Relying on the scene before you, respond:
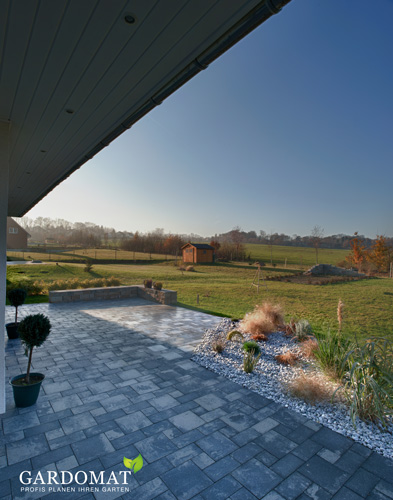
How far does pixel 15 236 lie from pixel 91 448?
32832 mm

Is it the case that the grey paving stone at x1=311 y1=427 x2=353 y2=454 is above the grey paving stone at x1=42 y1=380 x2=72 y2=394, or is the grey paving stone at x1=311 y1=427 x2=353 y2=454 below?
above

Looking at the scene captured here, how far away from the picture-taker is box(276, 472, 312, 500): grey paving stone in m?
1.94

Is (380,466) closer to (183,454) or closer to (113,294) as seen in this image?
(183,454)

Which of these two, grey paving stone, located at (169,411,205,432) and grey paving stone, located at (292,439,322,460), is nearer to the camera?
grey paving stone, located at (292,439,322,460)

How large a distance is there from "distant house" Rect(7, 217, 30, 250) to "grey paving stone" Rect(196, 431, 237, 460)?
1244 inches

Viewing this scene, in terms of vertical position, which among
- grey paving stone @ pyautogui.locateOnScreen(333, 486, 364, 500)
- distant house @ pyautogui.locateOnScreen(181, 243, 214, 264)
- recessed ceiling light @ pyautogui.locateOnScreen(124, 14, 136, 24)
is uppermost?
recessed ceiling light @ pyautogui.locateOnScreen(124, 14, 136, 24)

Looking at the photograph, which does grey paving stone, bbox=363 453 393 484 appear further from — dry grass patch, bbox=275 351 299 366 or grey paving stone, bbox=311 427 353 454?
dry grass patch, bbox=275 351 299 366

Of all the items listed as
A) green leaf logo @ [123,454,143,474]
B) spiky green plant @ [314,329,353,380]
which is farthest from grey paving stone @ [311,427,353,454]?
green leaf logo @ [123,454,143,474]

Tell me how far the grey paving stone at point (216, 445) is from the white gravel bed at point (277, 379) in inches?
39.8

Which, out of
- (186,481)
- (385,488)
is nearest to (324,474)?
(385,488)

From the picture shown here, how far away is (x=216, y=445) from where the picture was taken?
2424 mm

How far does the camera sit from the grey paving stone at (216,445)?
2.32 m

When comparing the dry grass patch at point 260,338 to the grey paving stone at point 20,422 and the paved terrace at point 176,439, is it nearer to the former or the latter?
the paved terrace at point 176,439

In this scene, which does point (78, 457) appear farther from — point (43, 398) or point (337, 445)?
point (337, 445)
